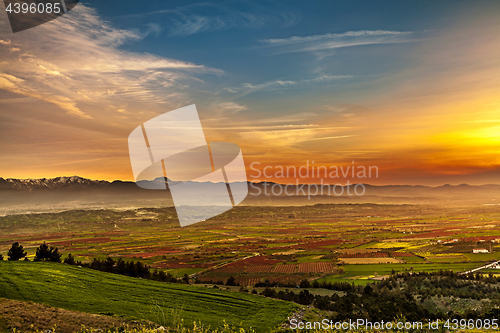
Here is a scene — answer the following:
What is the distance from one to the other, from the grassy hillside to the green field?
30386mm

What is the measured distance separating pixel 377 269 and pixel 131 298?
5135cm

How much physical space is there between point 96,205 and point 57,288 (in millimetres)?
182890

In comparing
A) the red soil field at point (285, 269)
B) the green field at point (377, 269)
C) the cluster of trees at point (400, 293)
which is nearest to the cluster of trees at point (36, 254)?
the cluster of trees at point (400, 293)

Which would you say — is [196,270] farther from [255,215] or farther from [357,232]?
[255,215]

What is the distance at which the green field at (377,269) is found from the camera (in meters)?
52.2

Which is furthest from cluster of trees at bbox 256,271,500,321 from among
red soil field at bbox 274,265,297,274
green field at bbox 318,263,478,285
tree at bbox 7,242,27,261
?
tree at bbox 7,242,27,261

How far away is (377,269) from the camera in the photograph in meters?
57.8

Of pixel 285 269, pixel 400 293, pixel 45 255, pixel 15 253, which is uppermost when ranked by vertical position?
pixel 15 253

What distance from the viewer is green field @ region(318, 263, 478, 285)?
171 feet

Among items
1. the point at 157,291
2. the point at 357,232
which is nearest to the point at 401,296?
the point at 157,291

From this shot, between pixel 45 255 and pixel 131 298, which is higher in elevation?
pixel 45 255

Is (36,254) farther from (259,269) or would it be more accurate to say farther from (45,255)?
(259,269)

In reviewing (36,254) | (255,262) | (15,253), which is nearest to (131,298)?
(36,254)

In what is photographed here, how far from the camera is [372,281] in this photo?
155 feet
